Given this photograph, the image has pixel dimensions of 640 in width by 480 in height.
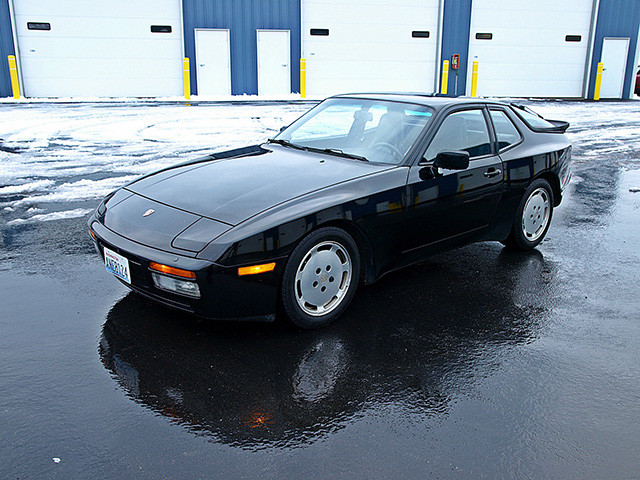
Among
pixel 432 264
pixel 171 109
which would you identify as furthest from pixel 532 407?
pixel 171 109

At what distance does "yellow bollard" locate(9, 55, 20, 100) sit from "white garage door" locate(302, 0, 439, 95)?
31.2 feet

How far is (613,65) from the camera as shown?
23.6m

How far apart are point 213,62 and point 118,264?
18.2 metres

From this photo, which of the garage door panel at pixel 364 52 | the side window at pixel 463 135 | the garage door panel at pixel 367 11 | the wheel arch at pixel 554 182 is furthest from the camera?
the garage door panel at pixel 364 52

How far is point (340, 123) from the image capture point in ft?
15.2

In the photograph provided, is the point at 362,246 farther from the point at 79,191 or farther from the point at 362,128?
the point at 79,191

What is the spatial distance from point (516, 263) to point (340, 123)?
6.06 ft

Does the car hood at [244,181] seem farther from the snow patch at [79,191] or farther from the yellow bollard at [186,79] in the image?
the yellow bollard at [186,79]

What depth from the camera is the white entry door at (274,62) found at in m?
20.5

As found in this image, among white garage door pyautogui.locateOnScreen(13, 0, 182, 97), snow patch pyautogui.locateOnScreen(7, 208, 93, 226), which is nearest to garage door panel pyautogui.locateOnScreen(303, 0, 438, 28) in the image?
white garage door pyautogui.locateOnScreen(13, 0, 182, 97)

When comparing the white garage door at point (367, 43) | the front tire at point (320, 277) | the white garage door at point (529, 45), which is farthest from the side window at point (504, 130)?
the white garage door at point (529, 45)

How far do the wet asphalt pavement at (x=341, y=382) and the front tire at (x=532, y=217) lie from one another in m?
0.47

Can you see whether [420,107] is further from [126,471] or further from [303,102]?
[303,102]

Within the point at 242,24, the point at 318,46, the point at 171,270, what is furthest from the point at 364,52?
the point at 171,270
